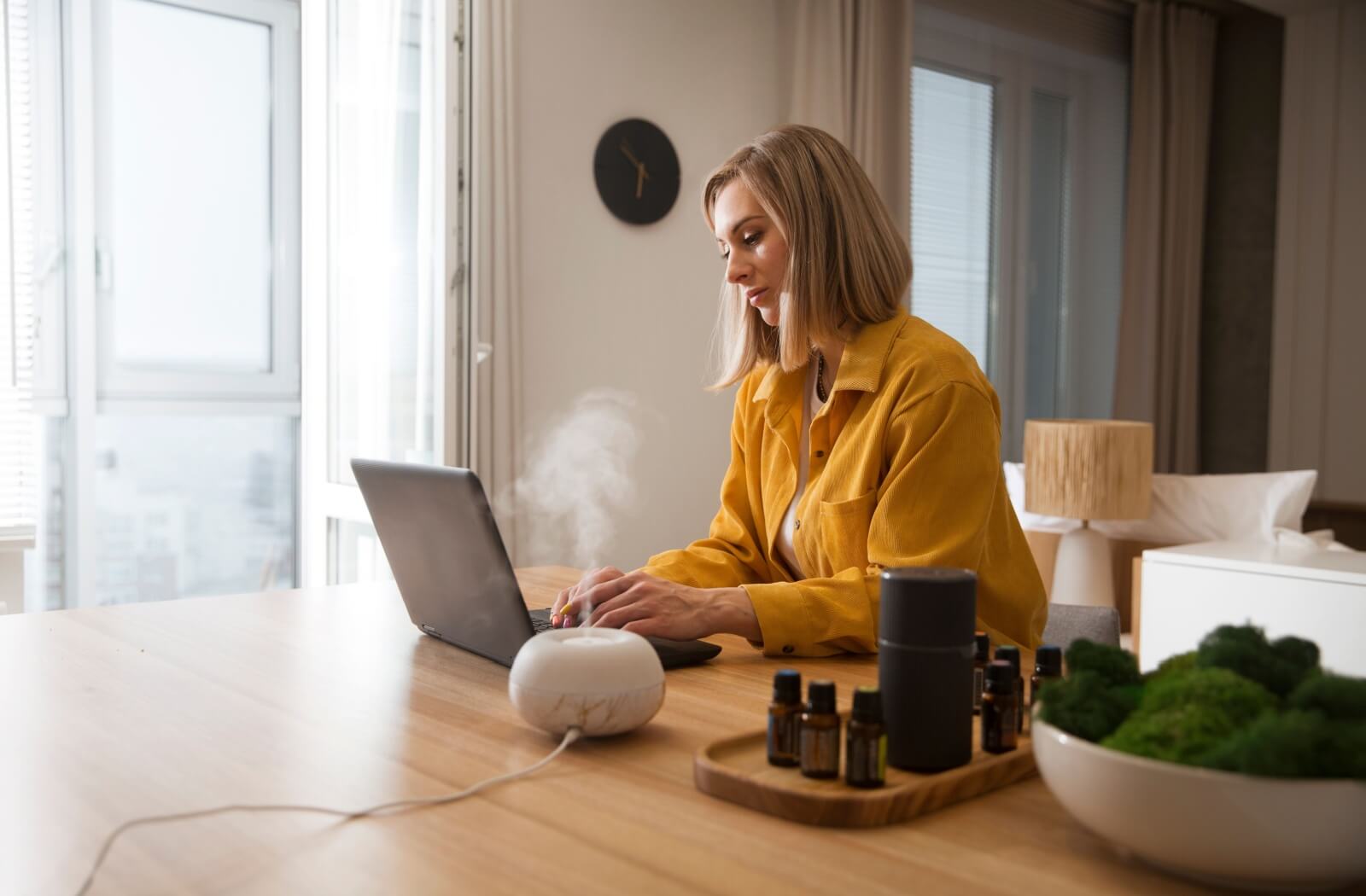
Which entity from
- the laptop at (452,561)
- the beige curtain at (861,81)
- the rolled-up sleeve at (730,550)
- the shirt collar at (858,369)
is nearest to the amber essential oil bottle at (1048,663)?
the laptop at (452,561)

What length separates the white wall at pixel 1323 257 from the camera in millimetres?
5391

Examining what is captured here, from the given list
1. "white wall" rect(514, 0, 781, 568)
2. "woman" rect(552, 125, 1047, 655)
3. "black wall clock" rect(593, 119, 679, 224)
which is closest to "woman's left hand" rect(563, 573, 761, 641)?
"woman" rect(552, 125, 1047, 655)

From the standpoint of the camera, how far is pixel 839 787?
2.87ft

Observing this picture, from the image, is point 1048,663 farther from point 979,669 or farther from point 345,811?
point 345,811

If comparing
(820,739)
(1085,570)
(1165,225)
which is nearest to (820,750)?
(820,739)

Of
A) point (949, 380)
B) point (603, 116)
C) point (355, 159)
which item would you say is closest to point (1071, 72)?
point (603, 116)

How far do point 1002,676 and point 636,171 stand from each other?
3.11 meters

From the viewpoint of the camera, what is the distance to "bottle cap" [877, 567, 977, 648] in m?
0.89

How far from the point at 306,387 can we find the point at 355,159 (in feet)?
2.37

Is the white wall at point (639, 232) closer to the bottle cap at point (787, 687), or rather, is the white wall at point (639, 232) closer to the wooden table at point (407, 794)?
the wooden table at point (407, 794)

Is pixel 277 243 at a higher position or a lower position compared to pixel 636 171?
lower

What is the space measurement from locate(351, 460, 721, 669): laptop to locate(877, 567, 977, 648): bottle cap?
1.42 ft

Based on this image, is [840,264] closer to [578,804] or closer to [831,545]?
[831,545]

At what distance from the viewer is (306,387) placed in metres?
3.72
